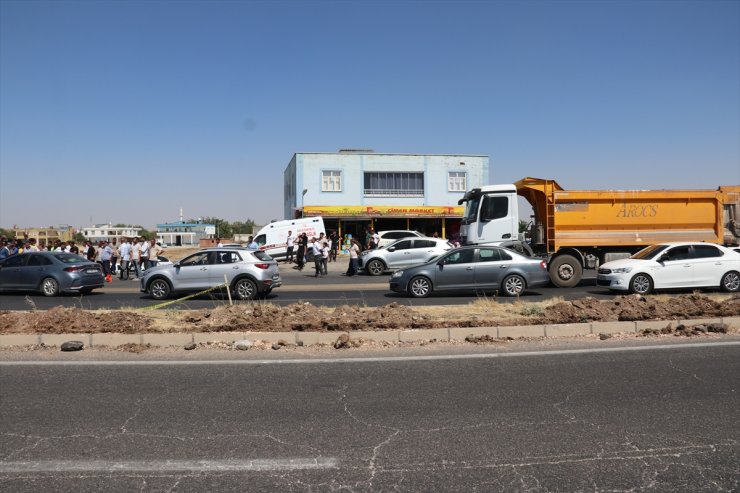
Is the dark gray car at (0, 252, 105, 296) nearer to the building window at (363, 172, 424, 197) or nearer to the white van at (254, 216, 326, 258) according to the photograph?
the white van at (254, 216, 326, 258)

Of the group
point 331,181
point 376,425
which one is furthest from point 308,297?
point 331,181

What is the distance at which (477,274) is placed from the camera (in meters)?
15.3

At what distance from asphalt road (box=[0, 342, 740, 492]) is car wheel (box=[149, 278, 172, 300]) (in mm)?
8503

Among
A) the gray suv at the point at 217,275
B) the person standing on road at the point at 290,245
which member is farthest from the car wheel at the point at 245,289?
the person standing on road at the point at 290,245

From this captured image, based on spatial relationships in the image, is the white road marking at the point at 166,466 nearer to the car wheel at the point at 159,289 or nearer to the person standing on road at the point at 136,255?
the car wheel at the point at 159,289

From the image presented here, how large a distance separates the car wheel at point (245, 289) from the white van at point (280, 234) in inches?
622

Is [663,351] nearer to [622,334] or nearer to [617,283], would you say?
[622,334]

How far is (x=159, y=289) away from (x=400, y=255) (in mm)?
10911

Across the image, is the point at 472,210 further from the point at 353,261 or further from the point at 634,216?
the point at 353,261

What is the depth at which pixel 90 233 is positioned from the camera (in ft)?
491

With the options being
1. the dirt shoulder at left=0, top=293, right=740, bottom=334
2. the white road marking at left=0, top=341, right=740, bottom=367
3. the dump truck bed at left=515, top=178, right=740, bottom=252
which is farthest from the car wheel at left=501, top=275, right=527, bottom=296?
the white road marking at left=0, top=341, right=740, bottom=367

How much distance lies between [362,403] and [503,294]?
10.6m

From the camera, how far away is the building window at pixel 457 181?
40219mm

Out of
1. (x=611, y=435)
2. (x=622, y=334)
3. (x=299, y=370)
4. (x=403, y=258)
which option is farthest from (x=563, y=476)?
(x=403, y=258)
